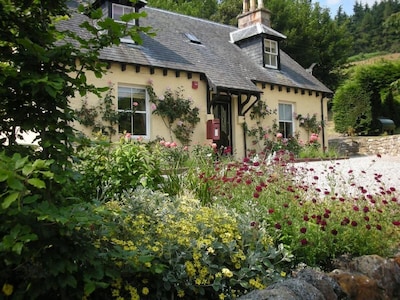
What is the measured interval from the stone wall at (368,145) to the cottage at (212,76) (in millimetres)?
2505

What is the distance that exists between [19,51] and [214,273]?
1854 millimetres

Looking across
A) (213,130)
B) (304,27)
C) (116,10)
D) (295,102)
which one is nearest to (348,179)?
(213,130)

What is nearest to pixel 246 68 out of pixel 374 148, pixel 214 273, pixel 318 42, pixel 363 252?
pixel 374 148

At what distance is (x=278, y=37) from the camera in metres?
15.6

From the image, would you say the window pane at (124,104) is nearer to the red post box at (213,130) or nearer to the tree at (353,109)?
the red post box at (213,130)

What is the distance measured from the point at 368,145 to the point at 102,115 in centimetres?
1217

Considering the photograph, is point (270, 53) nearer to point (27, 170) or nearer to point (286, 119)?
point (286, 119)

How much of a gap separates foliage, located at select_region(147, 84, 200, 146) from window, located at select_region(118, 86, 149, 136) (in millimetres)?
317

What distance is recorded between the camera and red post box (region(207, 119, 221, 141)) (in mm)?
11750

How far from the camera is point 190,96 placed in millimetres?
11828

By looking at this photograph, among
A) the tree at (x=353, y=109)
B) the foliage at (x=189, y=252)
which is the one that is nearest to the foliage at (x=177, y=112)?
the foliage at (x=189, y=252)

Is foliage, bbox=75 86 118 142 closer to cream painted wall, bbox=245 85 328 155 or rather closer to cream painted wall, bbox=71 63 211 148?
cream painted wall, bbox=71 63 211 148

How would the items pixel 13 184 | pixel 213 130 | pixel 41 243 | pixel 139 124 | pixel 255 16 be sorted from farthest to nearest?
pixel 255 16 < pixel 213 130 < pixel 139 124 < pixel 41 243 < pixel 13 184

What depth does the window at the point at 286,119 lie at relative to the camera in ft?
48.4
